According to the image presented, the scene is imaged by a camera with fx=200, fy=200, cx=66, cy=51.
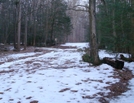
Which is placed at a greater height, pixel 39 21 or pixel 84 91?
pixel 39 21

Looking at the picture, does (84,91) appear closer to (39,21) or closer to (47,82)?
(47,82)

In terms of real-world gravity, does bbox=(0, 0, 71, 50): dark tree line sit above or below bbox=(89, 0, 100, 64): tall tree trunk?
above

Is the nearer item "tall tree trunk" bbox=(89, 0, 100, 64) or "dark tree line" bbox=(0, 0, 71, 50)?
"tall tree trunk" bbox=(89, 0, 100, 64)

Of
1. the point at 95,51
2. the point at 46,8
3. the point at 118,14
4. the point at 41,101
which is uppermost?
the point at 46,8

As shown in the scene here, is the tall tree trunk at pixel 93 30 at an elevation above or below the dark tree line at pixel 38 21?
below

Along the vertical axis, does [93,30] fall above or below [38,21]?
below

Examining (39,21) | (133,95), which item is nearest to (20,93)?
(133,95)

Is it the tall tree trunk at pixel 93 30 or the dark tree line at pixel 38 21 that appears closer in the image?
the tall tree trunk at pixel 93 30

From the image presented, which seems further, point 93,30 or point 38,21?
point 38,21

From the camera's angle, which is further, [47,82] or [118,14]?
[118,14]

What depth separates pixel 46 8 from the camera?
135 feet

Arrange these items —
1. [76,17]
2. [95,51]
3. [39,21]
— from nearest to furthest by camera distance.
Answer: [95,51] < [39,21] < [76,17]

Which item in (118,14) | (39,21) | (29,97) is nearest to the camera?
(29,97)

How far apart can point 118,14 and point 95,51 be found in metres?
3.39
